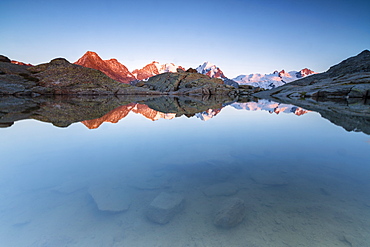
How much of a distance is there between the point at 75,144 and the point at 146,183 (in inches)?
175

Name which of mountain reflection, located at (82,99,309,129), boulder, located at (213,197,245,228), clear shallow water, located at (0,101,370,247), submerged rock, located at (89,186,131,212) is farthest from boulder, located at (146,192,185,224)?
mountain reflection, located at (82,99,309,129)

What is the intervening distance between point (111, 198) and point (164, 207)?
1128 millimetres

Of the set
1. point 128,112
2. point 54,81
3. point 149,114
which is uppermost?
point 54,81

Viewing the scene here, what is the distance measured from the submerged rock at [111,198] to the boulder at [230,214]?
5.36ft

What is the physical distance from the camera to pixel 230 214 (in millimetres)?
3039

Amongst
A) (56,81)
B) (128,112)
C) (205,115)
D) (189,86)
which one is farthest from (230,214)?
(189,86)

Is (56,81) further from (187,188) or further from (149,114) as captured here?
(187,188)

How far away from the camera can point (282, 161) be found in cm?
542

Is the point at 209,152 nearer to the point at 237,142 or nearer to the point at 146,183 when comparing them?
the point at 237,142

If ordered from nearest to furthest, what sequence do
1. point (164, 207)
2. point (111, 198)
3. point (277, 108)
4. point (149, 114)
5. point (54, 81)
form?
1. point (164, 207)
2. point (111, 198)
3. point (149, 114)
4. point (277, 108)
5. point (54, 81)

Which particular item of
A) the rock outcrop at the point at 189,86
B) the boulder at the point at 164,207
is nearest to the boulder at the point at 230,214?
the boulder at the point at 164,207

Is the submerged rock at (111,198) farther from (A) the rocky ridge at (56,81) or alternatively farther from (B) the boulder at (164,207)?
(A) the rocky ridge at (56,81)

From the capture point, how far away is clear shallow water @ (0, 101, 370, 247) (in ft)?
8.86

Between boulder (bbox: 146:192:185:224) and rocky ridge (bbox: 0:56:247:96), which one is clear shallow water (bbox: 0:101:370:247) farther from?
rocky ridge (bbox: 0:56:247:96)
